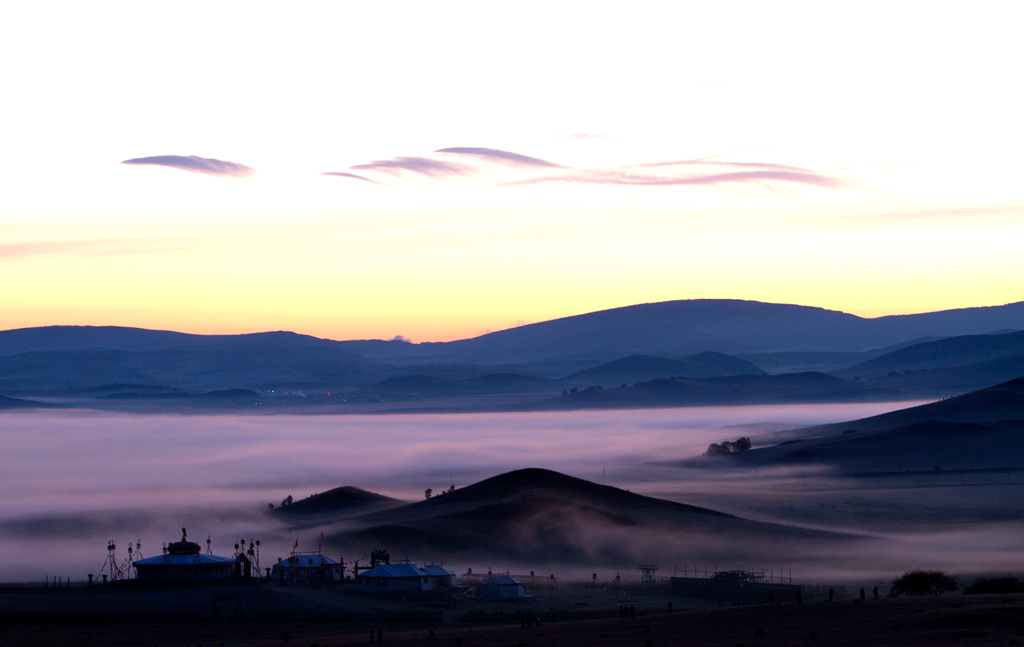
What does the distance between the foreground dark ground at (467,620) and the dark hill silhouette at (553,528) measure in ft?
49.1

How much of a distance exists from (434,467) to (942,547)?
84.6 metres

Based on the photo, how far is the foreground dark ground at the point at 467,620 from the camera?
40.2 m

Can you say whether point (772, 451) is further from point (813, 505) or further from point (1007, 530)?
point (1007, 530)

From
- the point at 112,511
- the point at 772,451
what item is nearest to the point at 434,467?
the point at 772,451

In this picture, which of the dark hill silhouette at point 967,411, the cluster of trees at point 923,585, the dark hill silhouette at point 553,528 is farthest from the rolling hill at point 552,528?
the dark hill silhouette at point 967,411

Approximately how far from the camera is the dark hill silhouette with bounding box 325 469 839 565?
3150 inches

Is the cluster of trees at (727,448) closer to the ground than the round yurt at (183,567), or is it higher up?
higher up

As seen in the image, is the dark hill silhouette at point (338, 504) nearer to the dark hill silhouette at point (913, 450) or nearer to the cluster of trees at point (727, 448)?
the dark hill silhouette at point (913, 450)

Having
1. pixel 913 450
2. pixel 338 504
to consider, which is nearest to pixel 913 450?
pixel 913 450

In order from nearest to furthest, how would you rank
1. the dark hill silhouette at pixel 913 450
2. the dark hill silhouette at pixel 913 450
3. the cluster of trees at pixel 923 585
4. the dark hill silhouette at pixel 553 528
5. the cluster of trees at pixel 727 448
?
the cluster of trees at pixel 923 585, the dark hill silhouette at pixel 553 528, the dark hill silhouette at pixel 913 450, the dark hill silhouette at pixel 913 450, the cluster of trees at pixel 727 448

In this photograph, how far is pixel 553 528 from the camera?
85500mm

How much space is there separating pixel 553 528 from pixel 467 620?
30777 millimetres

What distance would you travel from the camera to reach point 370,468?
514 feet

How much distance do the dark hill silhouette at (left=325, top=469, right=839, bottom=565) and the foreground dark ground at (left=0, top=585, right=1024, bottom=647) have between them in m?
15.0
